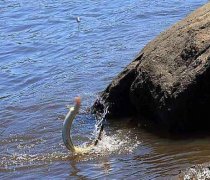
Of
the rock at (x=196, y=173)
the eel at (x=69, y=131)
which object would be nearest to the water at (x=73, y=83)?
the eel at (x=69, y=131)

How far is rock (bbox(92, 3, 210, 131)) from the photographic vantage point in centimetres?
691

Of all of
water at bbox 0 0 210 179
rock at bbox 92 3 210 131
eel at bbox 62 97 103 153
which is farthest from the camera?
rock at bbox 92 3 210 131

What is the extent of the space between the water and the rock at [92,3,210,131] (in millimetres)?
286

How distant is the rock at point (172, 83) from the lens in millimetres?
6910

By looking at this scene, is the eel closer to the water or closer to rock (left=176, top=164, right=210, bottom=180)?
the water

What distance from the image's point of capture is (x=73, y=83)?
9.98 metres

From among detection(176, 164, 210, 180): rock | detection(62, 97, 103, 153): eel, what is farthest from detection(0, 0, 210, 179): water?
detection(176, 164, 210, 180): rock

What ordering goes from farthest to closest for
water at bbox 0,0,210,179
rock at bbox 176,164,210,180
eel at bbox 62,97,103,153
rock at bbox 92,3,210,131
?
rock at bbox 92,3,210,131 < water at bbox 0,0,210,179 < eel at bbox 62,97,103,153 < rock at bbox 176,164,210,180

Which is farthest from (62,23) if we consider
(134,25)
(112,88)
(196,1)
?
(112,88)

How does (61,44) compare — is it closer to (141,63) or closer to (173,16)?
(173,16)

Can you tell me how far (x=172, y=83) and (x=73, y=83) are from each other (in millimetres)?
3197

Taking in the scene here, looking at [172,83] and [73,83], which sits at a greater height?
[172,83]

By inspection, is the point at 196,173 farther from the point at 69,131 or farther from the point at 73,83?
the point at 73,83

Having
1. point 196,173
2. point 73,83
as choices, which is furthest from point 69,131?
point 73,83
